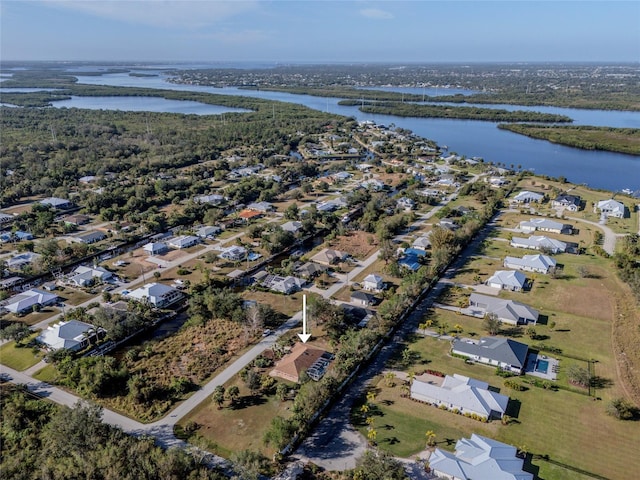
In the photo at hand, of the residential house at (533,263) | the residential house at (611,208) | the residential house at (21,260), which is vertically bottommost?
the residential house at (21,260)

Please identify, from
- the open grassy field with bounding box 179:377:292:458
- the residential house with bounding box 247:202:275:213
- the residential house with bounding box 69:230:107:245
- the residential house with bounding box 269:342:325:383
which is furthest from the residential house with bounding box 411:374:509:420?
the residential house with bounding box 69:230:107:245

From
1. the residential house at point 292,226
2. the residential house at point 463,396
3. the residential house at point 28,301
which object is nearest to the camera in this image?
the residential house at point 463,396

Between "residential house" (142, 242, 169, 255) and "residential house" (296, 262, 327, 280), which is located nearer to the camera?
"residential house" (296, 262, 327, 280)

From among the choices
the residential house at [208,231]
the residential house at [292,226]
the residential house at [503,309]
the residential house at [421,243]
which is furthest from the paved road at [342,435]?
the residential house at [208,231]

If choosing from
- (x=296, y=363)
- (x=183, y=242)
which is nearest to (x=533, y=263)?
(x=296, y=363)

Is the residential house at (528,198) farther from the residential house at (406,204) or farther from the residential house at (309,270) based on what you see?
the residential house at (309,270)

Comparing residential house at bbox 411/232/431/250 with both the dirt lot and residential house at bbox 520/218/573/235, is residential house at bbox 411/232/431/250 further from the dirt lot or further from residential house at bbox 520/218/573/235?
residential house at bbox 520/218/573/235

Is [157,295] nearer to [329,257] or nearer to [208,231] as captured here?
[208,231]
